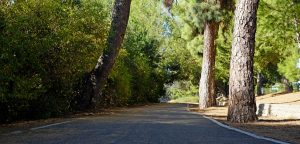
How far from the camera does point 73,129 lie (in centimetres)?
1140

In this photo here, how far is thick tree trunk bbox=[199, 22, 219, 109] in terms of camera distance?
30734mm

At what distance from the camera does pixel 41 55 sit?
15852mm

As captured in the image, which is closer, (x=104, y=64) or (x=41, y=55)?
(x=41, y=55)

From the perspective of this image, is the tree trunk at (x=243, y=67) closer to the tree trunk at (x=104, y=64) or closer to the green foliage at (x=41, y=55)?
the green foliage at (x=41, y=55)

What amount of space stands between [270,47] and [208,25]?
5532mm

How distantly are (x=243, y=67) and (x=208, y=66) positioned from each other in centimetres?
1495

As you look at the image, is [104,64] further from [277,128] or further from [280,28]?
[280,28]

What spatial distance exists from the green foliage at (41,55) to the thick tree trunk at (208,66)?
11634mm

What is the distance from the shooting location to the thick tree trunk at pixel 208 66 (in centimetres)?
3073

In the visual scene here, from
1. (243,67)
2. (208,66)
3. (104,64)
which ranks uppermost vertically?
(208,66)

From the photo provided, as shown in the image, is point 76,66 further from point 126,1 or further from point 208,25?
point 208,25

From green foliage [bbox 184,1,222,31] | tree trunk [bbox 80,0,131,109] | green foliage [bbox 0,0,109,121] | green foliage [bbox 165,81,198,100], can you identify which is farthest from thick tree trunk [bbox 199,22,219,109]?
green foliage [bbox 165,81,198,100]

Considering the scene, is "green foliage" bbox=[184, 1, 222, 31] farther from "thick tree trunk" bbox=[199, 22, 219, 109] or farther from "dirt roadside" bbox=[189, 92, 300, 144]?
"dirt roadside" bbox=[189, 92, 300, 144]

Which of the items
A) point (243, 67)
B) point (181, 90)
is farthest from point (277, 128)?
point (181, 90)
